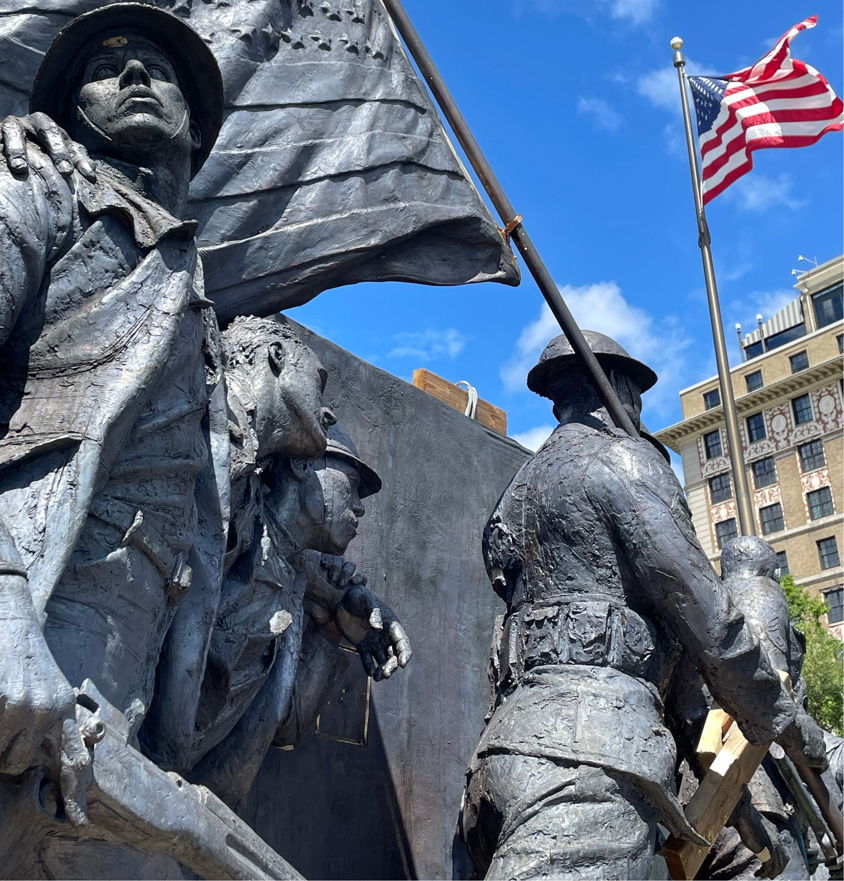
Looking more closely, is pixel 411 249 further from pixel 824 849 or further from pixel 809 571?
pixel 809 571

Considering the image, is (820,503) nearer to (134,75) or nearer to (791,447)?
(791,447)

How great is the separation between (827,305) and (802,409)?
6832 millimetres

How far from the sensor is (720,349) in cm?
884

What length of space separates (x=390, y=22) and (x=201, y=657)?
3.74 meters

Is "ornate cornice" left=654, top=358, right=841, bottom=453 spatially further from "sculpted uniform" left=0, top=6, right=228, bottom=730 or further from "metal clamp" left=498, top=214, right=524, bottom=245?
"sculpted uniform" left=0, top=6, right=228, bottom=730

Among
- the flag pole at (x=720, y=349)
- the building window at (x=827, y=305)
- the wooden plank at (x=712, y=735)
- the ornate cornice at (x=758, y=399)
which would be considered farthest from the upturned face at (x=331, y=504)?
the building window at (x=827, y=305)

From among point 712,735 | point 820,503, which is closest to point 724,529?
point 820,503

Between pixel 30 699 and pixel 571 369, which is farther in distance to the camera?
pixel 571 369

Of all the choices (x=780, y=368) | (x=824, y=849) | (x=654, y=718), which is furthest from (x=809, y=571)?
(x=654, y=718)

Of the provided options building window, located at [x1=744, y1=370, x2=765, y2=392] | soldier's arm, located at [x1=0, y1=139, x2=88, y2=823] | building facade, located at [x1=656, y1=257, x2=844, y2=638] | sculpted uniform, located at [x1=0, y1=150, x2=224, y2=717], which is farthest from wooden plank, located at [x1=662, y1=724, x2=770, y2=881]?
building window, located at [x1=744, y1=370, x2=765, y2=392]

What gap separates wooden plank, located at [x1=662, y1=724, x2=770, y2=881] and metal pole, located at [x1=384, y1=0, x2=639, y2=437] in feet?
5.01

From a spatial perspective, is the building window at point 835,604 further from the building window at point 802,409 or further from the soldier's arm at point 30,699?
the soldier's arm at point 30,699

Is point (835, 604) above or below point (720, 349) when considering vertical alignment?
above

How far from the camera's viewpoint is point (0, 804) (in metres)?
2.67
